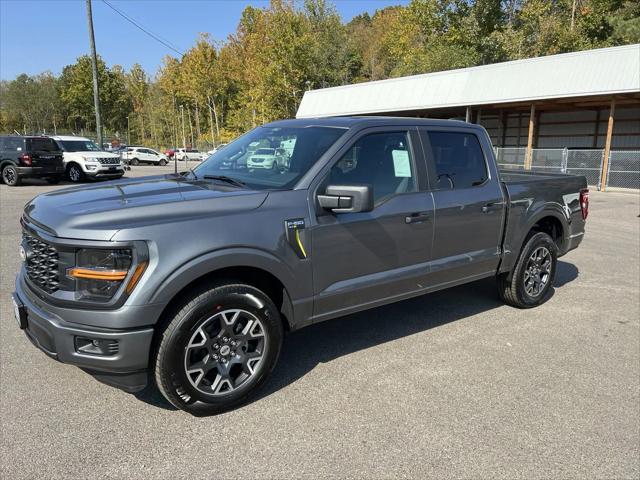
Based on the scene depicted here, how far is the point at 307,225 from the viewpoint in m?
3.38

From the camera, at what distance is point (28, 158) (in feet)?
57.5

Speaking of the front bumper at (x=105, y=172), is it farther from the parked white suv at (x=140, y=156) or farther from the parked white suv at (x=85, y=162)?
the parked white suv at (x=140, y=156)

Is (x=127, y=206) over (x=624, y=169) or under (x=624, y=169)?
over

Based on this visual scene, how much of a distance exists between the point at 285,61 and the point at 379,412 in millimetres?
42738

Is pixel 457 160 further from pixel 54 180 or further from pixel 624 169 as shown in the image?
pixel 54 180

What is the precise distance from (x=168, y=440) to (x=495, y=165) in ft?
12.6

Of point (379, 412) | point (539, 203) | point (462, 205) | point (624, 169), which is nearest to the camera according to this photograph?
point (379, 412)

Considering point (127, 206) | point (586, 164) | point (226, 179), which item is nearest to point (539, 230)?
point (226, 179)

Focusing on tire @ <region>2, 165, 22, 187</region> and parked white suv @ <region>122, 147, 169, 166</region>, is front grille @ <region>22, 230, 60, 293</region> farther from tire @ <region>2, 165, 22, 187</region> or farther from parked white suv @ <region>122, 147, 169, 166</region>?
parked white suv @ <region>122, 147, 169, 166</region>

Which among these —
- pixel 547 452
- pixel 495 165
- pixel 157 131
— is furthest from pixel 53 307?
pixel 157 131

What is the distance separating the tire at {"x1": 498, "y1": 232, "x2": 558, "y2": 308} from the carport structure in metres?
15.7

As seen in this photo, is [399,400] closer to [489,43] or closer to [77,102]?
[489,43]

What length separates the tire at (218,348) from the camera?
2.95 meters

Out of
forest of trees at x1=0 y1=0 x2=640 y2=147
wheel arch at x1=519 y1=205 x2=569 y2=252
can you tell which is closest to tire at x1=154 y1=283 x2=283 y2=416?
wheel arch at x1=519 y1=205 x2=569 y2=252
